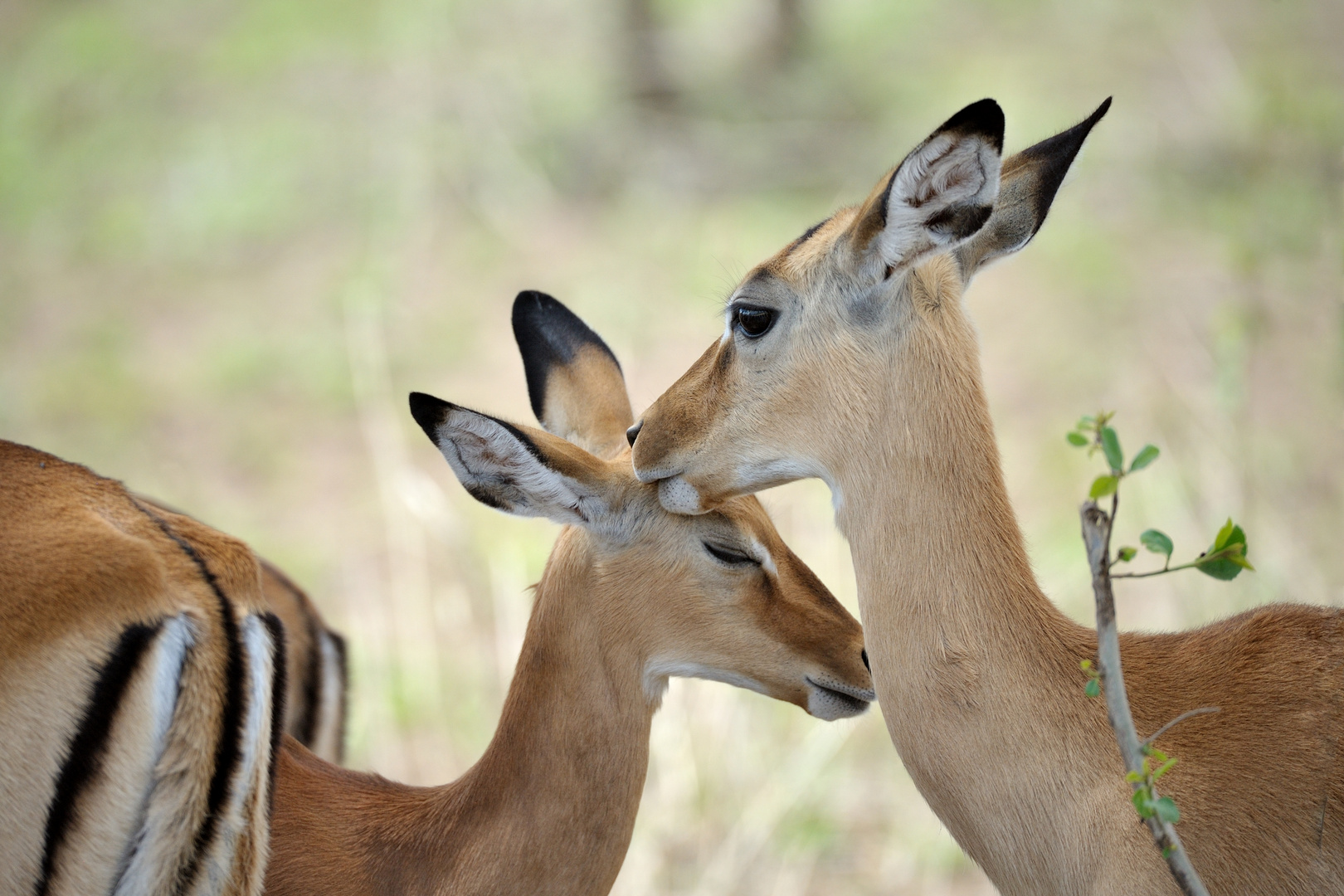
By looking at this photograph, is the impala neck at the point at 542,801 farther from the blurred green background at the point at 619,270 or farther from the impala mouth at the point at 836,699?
the blurred green background at the point at 619,270

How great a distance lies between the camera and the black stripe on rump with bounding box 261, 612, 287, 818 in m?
2.35

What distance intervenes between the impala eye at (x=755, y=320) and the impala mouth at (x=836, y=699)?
73cm

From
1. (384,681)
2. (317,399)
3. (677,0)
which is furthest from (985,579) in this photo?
(677,0)

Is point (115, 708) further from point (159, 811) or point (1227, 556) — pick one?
point (1227, 556)

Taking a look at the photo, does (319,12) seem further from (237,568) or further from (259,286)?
(237,568)

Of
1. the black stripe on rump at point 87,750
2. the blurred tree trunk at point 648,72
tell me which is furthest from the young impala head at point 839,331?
the blurred tree trunk at point 648,72

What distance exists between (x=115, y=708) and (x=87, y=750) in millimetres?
80

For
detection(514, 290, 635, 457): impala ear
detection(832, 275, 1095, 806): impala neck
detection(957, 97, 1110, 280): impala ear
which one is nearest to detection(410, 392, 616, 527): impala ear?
detection(514, 290, 635, 457): impala ear

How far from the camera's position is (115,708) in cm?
209

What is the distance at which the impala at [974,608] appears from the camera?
2061 mm

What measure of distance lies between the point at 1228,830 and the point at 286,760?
1.90 meters

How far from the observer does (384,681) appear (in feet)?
16.4

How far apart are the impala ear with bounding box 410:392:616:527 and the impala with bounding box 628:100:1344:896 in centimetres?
19

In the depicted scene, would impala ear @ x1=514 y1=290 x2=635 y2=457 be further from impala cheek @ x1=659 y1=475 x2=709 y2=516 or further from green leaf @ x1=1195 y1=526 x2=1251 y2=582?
green leaf @ x1=1195 y1=526 x2=1251 y2=582
